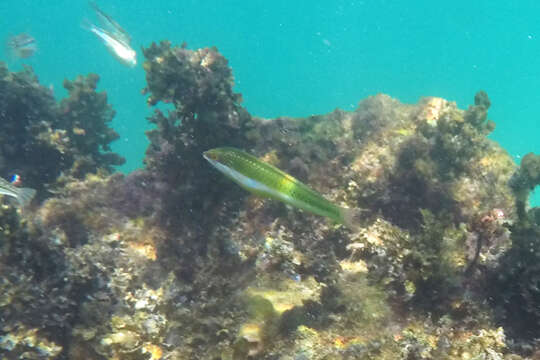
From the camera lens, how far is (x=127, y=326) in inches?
134

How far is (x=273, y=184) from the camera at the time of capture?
3357 mm

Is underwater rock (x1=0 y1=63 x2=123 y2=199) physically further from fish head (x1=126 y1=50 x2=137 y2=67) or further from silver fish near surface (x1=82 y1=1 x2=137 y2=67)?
fish head (x1=126 y1=50 x2=137 y2=67)

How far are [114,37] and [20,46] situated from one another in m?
5.36

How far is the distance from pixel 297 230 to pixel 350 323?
1682 mm

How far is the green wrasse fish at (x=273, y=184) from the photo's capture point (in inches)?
129

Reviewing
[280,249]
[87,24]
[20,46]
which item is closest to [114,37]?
[87,24]

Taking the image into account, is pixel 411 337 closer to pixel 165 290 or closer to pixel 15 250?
pixel 165 290

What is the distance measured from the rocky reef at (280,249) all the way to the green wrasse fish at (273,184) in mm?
808

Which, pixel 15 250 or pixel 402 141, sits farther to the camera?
pixel 402 141

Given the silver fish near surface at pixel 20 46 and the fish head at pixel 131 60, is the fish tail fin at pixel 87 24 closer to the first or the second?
the fish head at pixel 131 60

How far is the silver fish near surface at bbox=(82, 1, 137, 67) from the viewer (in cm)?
897

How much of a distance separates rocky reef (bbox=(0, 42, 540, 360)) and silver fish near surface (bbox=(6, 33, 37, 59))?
→ 800 centimetres

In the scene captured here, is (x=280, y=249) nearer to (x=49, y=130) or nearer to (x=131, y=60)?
(x=49, y=130)

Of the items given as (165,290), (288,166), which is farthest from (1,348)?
(288,166)
